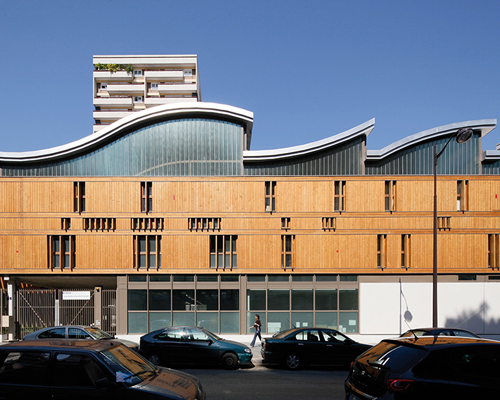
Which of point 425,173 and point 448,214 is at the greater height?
point 425,173

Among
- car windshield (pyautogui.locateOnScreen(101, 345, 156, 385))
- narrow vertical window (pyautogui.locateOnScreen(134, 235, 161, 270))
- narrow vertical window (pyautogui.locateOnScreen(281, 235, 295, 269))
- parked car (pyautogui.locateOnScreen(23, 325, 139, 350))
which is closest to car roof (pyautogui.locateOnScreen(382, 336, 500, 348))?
car windshield (pyautogui.locateOnScreen(101, 345, 156, 385))

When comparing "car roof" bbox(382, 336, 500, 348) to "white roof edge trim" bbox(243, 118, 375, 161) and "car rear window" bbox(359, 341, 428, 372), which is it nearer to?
"car rear window" bbox(359, 341, 428, 372)

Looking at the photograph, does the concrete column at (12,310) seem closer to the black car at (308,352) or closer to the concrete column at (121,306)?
the concrete column at (121,306)

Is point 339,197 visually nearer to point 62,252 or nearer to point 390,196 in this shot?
point 390,196

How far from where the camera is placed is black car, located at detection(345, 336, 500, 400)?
5867mm

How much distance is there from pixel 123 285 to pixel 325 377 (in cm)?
1401

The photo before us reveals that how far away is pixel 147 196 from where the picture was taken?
77.2 ft

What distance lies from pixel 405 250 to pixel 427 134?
23.0ft

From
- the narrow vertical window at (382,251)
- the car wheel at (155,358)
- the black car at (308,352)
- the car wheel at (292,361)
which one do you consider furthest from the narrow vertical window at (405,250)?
the car wheel at (155,358)

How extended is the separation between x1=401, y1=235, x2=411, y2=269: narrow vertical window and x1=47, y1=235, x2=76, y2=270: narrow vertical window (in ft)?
62.8

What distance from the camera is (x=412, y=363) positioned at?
6.07m

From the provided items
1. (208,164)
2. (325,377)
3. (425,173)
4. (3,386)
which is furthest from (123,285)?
(425,173)

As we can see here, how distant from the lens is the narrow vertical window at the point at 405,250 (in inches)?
927

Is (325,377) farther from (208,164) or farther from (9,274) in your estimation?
(9,274)
